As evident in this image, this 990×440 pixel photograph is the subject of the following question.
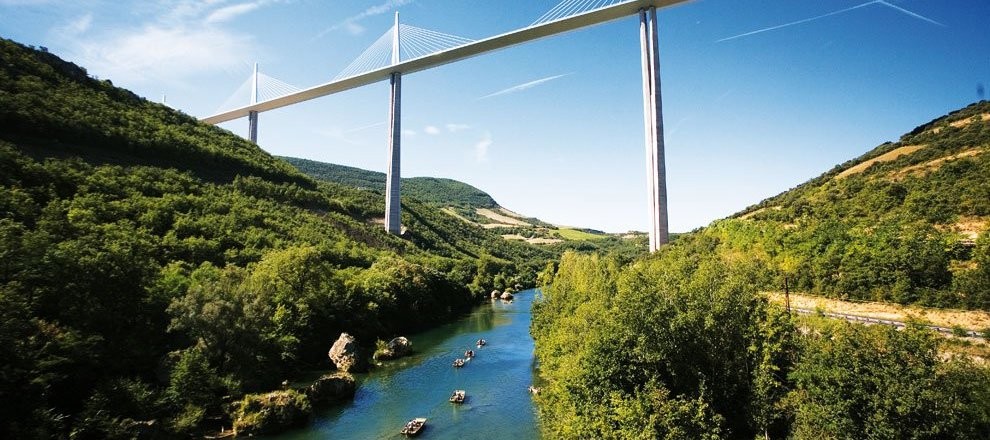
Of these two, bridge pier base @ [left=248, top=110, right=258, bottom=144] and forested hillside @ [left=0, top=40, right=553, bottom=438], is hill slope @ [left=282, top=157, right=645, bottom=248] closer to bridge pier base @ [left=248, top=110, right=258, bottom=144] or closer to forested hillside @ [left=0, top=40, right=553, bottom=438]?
bridge pier base @ [left=248, top=110, right=258, bottom=144]

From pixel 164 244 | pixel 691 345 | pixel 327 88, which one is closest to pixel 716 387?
pixel 691 345

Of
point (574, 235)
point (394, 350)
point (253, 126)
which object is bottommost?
point (394, 350)

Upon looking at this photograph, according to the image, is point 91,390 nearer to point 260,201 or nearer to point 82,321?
point 82,321

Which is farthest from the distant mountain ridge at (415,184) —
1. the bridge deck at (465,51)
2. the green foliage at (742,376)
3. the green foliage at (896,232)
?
the green foliage at (742,376)

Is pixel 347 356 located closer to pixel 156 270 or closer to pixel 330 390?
pixel 330 390

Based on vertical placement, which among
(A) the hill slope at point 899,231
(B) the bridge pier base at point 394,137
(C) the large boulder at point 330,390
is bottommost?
(C) the large boulder at point 330,390

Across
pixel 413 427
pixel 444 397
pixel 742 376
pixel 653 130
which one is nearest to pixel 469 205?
pixel 653 130

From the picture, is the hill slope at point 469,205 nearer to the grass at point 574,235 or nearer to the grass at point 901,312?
the grass at point 574,235
